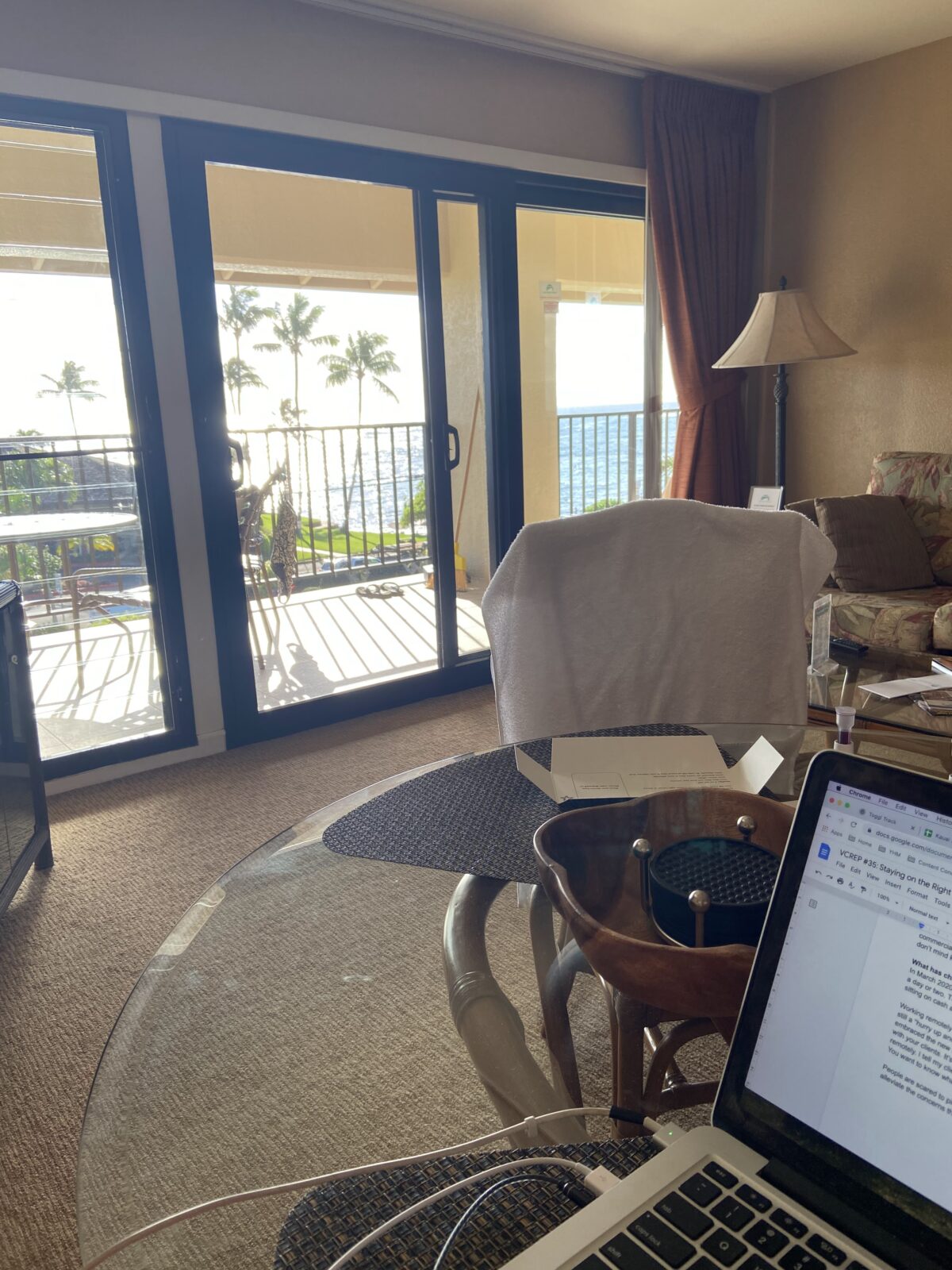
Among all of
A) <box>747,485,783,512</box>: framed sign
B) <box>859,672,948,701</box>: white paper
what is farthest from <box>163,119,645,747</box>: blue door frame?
<box>859,672,948,701</box>: white paper

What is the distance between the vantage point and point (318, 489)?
3703mm

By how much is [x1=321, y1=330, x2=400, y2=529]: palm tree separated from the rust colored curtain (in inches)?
55.4

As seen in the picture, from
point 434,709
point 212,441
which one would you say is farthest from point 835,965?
point 434,709

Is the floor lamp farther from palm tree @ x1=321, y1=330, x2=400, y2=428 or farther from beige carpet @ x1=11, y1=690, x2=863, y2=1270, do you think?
beige carpet @ x1=11, y1=690, x2=863, y2=1270

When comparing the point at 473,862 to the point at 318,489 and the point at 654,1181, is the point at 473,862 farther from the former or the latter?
the point at 318,489

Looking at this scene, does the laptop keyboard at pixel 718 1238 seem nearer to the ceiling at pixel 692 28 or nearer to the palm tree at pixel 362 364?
the palm tree at pixel 362 364

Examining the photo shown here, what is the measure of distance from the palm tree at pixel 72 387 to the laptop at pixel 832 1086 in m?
2.77

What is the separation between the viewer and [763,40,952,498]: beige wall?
12.4ft

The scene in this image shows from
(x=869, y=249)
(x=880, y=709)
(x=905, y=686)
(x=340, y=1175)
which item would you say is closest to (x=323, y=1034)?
(x=340, y=1175)

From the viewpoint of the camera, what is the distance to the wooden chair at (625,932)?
683 mm

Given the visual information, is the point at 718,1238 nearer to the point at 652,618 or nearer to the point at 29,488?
the point at 652,618

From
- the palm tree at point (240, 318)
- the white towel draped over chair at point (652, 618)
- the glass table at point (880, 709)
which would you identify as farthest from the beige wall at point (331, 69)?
the glass table at point (880, 709)

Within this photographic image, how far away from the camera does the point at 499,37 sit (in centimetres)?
340

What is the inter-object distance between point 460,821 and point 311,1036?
11.9 inches
